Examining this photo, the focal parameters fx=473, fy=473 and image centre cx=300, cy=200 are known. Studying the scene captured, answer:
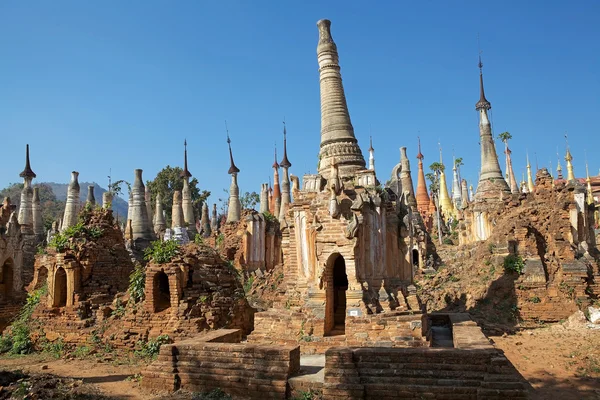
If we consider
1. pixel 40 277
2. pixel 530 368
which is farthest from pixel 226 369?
pixel 40 277

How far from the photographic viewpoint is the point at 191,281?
1309 cm

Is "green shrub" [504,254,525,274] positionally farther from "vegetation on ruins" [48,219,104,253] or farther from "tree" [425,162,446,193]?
"tree" [425,162,446,193]

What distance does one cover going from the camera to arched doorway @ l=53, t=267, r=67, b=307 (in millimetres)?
14659

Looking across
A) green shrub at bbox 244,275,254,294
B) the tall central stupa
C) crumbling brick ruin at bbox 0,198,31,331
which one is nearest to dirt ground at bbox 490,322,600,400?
the tall central stupa

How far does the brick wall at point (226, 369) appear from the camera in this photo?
316 inches

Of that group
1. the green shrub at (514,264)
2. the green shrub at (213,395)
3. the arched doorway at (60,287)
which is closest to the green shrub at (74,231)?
the arched doorway at (60,287)

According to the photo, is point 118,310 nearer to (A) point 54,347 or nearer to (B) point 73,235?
(A) point 54,347

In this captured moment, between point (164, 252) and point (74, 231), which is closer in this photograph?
point (164, 252)

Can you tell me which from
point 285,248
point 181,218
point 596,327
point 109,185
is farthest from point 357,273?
point 109,185

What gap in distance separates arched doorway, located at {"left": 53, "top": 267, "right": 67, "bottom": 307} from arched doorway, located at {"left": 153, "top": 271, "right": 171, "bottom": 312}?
351 centimetres

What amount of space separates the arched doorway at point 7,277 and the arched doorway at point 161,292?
8.61 metres

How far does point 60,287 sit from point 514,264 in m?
15.9

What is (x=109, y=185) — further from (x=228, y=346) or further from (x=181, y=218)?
(x=228, y=346)

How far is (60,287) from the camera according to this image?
585 inches
